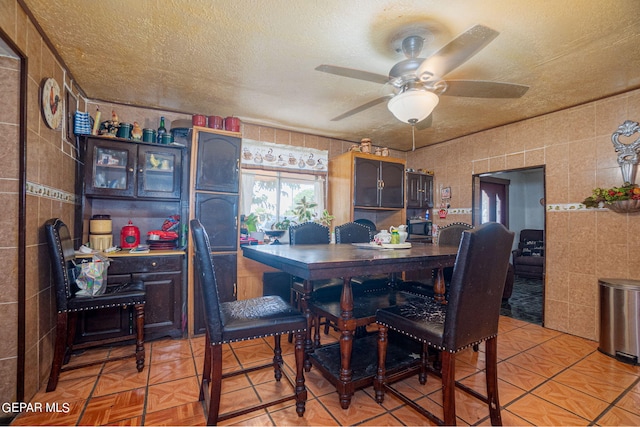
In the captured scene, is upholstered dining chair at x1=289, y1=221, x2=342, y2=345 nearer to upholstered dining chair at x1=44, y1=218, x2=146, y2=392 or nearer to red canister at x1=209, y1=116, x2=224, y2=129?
upholstered dining chair at x1=44, y1=218, x2=146, y2=392

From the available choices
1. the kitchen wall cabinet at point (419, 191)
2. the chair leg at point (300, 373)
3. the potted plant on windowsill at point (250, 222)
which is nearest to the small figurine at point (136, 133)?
the potted plant on windowsill at point (250, 222)

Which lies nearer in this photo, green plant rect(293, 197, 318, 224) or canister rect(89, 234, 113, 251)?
canister rect(89, 234, 113, 251)

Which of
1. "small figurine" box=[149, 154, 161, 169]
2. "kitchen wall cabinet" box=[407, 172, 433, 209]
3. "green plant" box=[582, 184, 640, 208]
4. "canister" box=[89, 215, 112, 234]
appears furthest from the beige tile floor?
"kitchen wall cabinet" box=[407, 172, 433, 209]

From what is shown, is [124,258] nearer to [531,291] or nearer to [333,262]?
[333,262]

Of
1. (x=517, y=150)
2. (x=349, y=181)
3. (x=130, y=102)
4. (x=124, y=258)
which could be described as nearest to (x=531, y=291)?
(x=517, y=150)

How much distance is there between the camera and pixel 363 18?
1867mm

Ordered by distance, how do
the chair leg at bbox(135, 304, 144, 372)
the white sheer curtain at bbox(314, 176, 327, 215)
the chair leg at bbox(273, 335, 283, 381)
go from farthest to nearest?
the white sheer curtain at bbox(314, 176, 327, 215) < the chair leg at bbox(135, 304, 144, 372) < the chair leg at bbox(273, 335, 283, 381)

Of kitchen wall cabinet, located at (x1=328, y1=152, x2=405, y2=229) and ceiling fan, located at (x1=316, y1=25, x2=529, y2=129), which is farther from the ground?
ceiling fan, located at (x1=316, y1=25, x2=529, y2=129)

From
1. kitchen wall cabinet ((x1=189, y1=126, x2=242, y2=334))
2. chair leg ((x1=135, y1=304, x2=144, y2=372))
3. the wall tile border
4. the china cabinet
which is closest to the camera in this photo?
the wall tile border

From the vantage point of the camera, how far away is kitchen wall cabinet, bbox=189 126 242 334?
2.99m

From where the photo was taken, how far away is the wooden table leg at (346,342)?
1788 mm

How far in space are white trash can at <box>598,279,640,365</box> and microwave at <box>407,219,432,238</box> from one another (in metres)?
2.34

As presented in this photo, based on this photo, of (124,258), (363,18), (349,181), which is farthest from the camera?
(349,181)

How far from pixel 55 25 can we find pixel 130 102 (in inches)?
51.4
